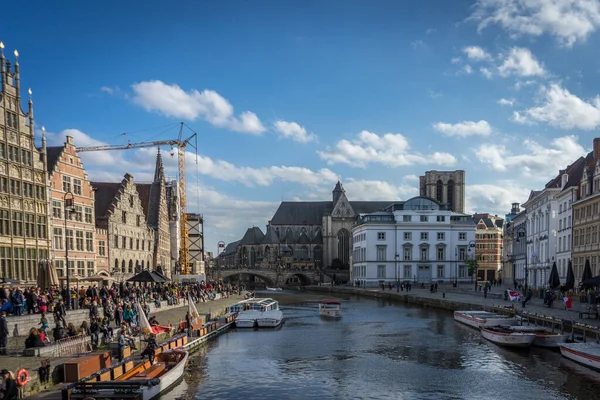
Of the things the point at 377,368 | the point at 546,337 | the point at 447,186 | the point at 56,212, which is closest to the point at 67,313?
the point at 377,368

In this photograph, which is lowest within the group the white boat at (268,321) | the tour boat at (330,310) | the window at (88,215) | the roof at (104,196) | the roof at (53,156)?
the tour boat at (330,310)

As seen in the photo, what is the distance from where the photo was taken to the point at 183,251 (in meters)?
112

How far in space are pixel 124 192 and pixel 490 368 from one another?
1863 inches

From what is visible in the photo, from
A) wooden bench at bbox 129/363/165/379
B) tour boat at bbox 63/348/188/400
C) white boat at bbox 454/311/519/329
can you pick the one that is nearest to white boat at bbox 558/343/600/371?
white boat at bbox 454/311/519/329

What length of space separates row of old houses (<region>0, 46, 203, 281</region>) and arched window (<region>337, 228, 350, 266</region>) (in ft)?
278

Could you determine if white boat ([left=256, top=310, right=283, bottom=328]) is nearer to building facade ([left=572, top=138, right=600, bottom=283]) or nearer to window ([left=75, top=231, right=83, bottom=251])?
window ([left=75, top=231, right=83, bottom=251])

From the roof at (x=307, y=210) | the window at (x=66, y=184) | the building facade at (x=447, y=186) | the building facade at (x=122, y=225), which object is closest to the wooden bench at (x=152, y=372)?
the window at (x=66, y=184)

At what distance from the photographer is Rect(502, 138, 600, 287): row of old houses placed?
173 ft

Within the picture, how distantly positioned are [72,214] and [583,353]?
41031 millimetres

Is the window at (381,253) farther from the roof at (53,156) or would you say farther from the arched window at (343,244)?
the roof at (53,156)

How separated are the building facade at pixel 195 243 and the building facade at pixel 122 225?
156 feet

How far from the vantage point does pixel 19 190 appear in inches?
1592

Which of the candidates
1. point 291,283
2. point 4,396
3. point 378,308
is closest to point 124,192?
point 378,308

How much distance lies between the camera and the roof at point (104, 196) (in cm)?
6182
